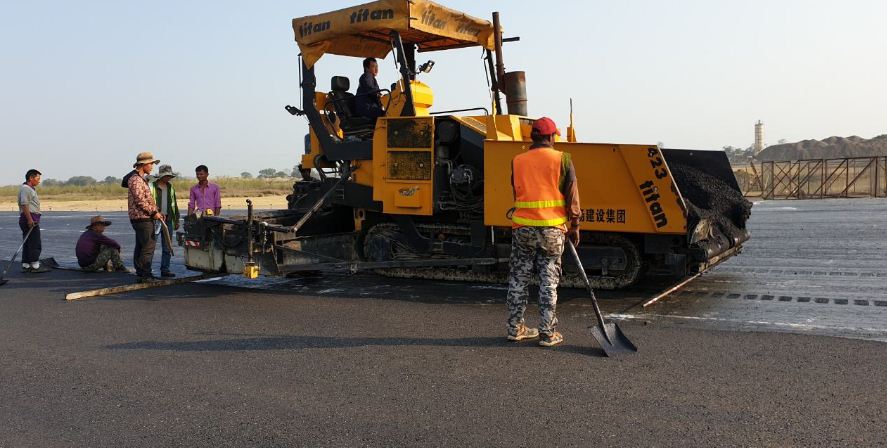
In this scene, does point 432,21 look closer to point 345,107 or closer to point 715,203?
point 345,107

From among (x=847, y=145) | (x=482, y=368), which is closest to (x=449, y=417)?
(x=482, y=368)

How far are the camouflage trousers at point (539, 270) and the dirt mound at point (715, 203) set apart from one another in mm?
2441

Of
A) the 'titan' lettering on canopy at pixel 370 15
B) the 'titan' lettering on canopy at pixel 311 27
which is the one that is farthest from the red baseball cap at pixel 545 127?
the 'titan' lettering on canopy at pixel 311 27

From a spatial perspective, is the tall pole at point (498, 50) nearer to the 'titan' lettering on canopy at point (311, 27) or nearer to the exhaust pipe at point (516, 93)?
the exhaust pipe at point (516, 93)

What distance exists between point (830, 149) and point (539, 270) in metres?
83.0

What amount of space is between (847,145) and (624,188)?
80.0m

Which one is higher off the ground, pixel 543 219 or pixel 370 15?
pixel 370 15

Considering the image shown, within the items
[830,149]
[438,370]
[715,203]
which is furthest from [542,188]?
[830,149]

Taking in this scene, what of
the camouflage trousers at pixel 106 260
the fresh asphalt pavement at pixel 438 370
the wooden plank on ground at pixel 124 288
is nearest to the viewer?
the fresh asphalt pavement at pixel 438 370

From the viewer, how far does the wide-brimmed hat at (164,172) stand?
9.80 metres

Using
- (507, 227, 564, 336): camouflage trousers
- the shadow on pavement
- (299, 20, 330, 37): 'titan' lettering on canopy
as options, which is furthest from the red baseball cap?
(299, 20, 330, 37): 'titan' lettering on canopy

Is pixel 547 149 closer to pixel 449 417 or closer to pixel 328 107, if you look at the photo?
pixel 449 417

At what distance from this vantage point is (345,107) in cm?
891

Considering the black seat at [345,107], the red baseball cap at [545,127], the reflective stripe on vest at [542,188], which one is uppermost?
the black seat at [345,107]
